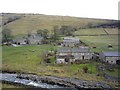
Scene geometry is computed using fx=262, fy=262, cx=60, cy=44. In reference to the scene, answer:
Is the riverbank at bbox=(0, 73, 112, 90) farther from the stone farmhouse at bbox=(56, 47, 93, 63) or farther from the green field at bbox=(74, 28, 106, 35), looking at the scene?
the green field at bbox=(74, 28, 106, 35)

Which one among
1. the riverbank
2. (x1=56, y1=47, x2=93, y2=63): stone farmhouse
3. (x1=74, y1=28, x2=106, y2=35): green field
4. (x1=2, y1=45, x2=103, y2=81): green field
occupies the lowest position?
the riverbank

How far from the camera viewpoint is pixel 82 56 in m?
41.7

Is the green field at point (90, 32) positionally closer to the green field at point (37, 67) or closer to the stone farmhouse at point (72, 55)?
the green field at point (37, 67)

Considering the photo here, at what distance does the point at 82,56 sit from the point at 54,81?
37.5ft

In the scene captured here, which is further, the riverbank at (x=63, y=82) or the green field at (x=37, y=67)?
the green field at (x=37, y=67)

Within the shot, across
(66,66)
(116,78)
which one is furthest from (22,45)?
(116,78)

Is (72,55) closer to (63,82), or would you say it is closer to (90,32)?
(63,82)

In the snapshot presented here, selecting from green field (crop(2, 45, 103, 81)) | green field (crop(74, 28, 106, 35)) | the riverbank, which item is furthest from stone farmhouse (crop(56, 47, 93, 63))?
green field (crop(74, 28, 106, 35))

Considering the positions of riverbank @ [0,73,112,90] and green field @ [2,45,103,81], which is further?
green field @ [2,45,103,81]

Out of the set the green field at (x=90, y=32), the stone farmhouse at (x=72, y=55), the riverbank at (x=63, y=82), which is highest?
the green field at (x=90, y=32)

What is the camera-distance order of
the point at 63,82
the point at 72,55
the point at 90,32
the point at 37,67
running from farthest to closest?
the point at 90,32 < the point at 72,55 < the point at 37,67 < the point at 63,82

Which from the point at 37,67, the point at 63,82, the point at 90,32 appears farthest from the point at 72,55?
the point at 90,32

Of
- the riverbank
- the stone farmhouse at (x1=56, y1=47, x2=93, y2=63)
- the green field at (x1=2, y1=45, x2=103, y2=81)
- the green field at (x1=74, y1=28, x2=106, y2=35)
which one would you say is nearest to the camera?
the riverbank

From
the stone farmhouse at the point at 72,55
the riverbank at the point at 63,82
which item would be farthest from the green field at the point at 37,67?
the stone farmhouse at the point at 72,55
